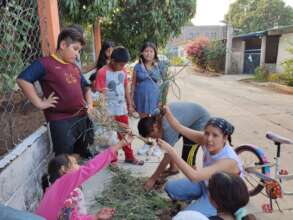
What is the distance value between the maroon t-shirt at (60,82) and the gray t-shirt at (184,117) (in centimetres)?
84

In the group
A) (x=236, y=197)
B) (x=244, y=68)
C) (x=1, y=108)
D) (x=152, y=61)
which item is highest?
(x=152, y=61)

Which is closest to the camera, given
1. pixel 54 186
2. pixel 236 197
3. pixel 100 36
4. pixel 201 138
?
pixel 236 197

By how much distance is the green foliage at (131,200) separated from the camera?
248cm

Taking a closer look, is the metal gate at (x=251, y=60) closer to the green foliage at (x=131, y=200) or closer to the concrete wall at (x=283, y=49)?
the concrete wall at (x=283, y=49)

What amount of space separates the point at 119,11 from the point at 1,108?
4593 millimetres

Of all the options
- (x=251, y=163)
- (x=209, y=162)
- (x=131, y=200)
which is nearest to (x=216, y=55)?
(x=251, y=163)

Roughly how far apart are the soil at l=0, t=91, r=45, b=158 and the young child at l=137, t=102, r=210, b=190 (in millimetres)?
1135

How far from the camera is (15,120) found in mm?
3129

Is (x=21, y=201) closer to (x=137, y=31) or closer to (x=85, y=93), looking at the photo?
(x=85, y=93)

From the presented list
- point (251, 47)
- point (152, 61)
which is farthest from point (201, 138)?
point (251, 47)

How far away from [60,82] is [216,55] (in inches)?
742

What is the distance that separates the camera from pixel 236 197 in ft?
4.70

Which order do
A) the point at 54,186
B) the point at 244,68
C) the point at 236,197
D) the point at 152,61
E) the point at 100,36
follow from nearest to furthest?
the point at 236,197 < the point at 54,186 < the point at 152,61 < the point at 100,36 < the point at 244,68

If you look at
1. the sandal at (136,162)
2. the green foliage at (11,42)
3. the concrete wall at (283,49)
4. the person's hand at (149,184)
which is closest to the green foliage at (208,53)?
the concrete wall at (283,49)
